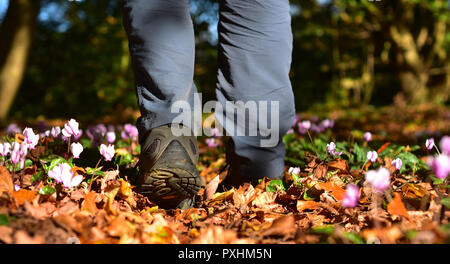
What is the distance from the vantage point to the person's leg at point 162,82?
1.62m

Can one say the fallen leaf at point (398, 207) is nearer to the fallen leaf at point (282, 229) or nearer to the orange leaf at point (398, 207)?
the orange leaf at point (398, 207)

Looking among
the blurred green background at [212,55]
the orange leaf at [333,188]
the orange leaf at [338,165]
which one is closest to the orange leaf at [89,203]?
the orange leaf at [333,188]

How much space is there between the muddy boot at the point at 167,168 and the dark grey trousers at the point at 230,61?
4.4 inches

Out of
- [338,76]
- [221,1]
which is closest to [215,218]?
[221,1]

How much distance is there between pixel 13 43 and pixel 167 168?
7173 millimetres

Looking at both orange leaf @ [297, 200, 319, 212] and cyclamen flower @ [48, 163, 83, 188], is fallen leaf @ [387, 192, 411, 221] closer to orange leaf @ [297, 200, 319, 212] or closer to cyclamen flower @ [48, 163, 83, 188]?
orange leaf @ [297, 200, 319, 212]

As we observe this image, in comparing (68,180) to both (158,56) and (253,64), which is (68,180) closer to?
(158,56)

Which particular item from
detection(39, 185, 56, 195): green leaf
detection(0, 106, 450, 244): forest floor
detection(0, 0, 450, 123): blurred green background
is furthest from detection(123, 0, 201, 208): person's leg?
detection(0, 0, 450, 123): blurred green background

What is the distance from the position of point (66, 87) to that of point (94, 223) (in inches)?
363

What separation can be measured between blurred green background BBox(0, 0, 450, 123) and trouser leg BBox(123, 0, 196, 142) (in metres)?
4.28

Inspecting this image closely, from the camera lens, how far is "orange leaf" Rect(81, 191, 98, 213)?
4.70 feet

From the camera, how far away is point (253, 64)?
1898 millimetres
